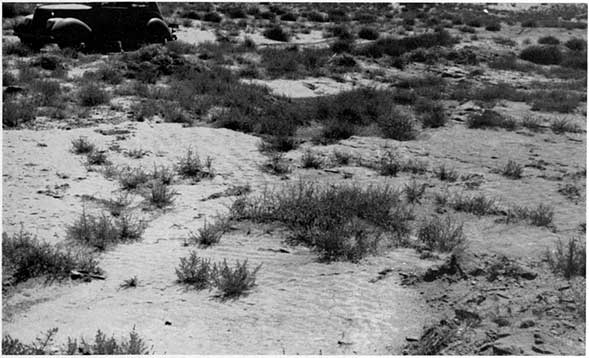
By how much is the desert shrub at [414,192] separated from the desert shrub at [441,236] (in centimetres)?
86

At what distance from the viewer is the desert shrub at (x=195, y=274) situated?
529 cm

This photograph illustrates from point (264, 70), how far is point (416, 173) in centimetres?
778

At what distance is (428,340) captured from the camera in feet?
14.5

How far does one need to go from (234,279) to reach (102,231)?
1656mm

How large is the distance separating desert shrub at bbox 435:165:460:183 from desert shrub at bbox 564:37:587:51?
52.6 ft

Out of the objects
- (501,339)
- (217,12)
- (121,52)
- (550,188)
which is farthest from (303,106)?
(217,12)

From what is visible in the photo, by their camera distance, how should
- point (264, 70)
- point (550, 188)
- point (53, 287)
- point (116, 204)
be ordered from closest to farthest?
point (53, 287) < point (116, 204) < point (550, 188) < point (264, 70)

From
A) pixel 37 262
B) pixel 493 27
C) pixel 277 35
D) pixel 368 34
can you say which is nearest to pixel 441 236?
pixel 37 262

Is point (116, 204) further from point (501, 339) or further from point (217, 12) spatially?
point (217, 12)

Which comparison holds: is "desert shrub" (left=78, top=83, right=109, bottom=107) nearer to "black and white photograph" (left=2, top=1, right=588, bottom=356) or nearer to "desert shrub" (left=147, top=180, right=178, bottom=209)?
"black and white photograph" (left=2, top=1, right=588, bottom=356)

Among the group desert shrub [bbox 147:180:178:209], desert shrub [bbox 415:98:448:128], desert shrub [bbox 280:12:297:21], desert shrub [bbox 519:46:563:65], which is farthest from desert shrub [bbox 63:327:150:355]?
desert shrub [bbox 280:12:297:21]

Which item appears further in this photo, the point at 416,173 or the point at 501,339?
the point at 416,173

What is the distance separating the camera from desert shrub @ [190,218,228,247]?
6.14 meters

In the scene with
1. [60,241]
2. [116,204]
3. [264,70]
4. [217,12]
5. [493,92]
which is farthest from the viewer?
[217,12]
